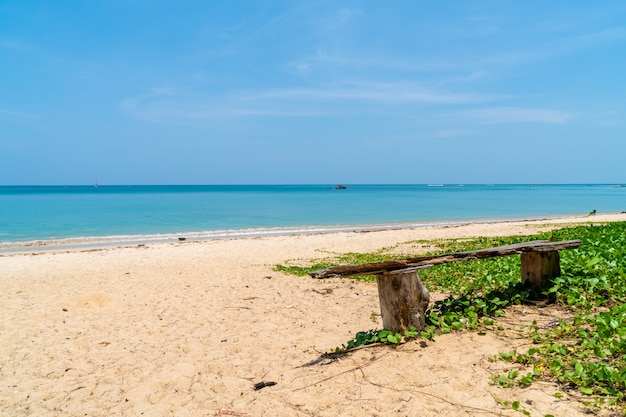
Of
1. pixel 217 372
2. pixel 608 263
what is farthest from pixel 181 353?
pixel 608 263

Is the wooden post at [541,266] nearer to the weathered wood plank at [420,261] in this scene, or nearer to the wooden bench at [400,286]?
Result: the weathered wood plank at [420,261]

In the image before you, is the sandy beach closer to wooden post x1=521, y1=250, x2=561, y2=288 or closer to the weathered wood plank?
wooden post x1=521, y1=250, x2=561, y2=288

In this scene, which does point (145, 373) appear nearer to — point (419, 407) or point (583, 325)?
point (419, 407)

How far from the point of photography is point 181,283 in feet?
37.8

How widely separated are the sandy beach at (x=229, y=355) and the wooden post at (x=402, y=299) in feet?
1.09

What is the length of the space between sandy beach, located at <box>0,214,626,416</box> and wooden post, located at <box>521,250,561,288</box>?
2.22ft

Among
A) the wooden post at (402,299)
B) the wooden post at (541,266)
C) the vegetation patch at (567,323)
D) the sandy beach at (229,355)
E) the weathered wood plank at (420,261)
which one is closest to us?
the vegetation patch at (567,323)

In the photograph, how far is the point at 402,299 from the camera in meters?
5.26

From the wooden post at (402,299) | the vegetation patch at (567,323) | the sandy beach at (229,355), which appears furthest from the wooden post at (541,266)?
the wooden post at (402,299)

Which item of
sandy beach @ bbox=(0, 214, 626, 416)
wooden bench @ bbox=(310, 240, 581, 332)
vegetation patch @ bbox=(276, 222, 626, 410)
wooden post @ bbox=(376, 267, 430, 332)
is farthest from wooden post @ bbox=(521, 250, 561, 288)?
wooden post @ bbox=(376, 267, 430, 332)

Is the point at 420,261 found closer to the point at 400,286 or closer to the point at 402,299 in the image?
the point at 400,286

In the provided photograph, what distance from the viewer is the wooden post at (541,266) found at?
6.13 m

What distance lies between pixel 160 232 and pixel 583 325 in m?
27.2

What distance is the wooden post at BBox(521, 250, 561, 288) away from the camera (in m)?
6.13
